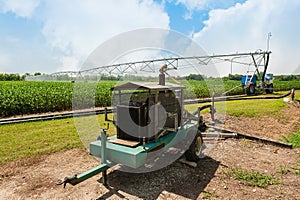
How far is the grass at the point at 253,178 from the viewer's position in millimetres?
3885

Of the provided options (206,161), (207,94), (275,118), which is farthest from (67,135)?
(207,94)

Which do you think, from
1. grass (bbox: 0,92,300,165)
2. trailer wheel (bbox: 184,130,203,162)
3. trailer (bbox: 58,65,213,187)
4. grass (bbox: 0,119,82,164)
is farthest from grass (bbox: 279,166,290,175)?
grass (bbox: 0,119,82,164)

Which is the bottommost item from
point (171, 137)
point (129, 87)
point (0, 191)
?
point (0, 191)

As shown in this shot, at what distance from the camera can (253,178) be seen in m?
4.07

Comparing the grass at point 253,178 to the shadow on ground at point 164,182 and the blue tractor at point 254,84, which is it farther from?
the blue tractor at point 254,84

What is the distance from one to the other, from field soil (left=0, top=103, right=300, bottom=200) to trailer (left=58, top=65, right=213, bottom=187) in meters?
0.38

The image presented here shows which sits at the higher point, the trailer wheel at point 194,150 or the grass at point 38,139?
the trailer wheel at point 194,150

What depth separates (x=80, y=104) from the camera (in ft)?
45.6

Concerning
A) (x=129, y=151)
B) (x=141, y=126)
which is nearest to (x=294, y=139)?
(x=141, y=126)

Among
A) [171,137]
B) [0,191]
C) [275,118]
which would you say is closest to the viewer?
[0,191]

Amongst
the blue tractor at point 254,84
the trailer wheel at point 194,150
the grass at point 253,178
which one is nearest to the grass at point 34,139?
the trailer wheel at point 194,150

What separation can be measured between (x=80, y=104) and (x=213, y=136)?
1014 centimetres

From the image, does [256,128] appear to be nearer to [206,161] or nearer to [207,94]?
[206,161]

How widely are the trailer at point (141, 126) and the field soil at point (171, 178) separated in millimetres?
381
